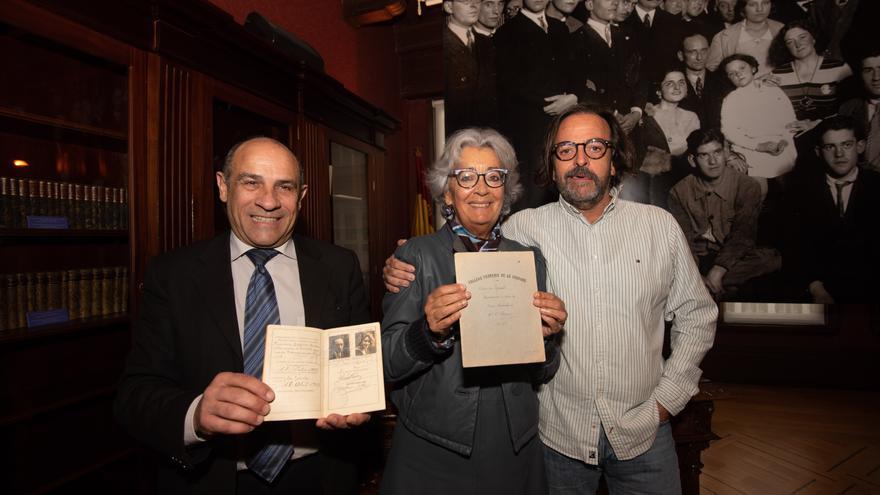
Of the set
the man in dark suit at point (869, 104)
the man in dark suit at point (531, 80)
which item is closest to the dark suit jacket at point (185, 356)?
the man in dark suit at point (531, 80)

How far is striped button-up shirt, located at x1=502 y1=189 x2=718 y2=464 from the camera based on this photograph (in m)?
1.52

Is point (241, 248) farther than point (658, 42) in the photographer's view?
No

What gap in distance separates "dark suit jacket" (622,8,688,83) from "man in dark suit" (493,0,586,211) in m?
Answer: 0.47

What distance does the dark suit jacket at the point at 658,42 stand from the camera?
315 cm

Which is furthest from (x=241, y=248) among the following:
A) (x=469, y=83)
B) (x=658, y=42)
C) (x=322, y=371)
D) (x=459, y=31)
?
(x=658, y=42)

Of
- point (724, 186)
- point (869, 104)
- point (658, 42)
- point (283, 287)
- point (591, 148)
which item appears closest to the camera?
point (283, 287)

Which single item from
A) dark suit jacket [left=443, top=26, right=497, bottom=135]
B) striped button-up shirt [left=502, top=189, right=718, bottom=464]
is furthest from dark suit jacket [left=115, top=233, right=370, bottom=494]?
dark suit jacket [left=443, top=26, right=497, bottom=135]

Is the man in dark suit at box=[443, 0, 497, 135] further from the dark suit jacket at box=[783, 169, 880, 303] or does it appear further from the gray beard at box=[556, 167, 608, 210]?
the dark suit jacket at box=[783, 169, 880, 303]

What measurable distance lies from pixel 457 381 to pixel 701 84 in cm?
292

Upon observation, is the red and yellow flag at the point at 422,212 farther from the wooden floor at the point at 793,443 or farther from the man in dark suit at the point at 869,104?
the man in dark suit at the point at 869,104

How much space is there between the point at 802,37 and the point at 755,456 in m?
3.30

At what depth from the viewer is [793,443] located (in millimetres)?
4043

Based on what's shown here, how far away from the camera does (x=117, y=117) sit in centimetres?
202

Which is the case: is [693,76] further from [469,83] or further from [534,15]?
[469,83]
